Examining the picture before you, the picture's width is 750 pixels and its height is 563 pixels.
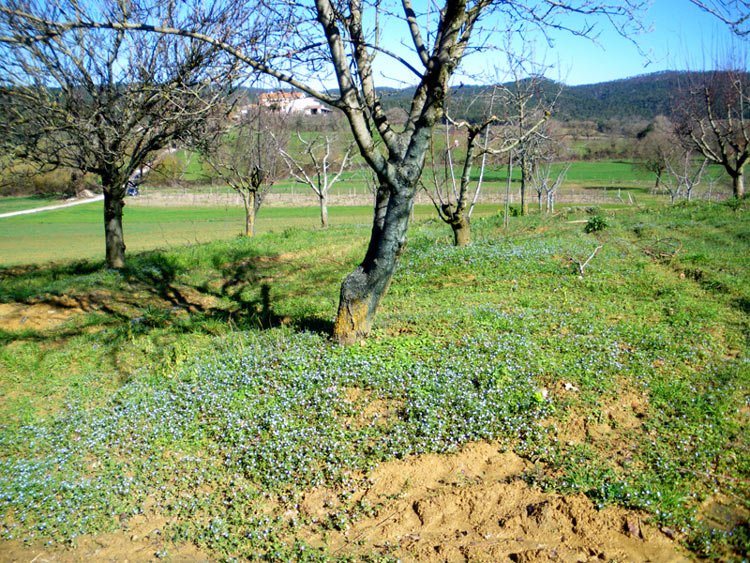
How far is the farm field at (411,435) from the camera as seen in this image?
12.6 feet

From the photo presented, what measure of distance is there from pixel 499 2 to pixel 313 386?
4.66 metres

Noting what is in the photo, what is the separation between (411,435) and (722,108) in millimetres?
24166

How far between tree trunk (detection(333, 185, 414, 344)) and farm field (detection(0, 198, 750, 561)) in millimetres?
287

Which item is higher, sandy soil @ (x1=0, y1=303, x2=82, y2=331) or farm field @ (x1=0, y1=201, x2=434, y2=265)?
farm field @ (x1=0, y1=201, x2=434, y2=265)

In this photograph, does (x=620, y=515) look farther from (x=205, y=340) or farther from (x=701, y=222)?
(x=701, y=222)

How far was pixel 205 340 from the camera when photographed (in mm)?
7734

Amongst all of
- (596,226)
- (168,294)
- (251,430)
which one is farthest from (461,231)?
(251,430)

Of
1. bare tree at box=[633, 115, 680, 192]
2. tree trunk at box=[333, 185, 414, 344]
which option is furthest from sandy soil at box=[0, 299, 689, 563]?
bare tree at box=[633, 115, 680, 192]

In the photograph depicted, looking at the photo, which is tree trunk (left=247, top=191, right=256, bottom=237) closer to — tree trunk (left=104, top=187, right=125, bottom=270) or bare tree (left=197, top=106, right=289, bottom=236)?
bare tree (left=197, top=106, right=289, bottom=236)

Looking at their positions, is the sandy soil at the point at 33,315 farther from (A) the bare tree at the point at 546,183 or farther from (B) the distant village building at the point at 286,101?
(A) the bare tree at the point at 546,183

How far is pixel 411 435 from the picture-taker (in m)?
4.67

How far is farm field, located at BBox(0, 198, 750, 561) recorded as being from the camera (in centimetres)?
384

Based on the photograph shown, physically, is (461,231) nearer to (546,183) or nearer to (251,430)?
(251,430)

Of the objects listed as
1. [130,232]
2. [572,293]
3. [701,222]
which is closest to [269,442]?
[572,293]
